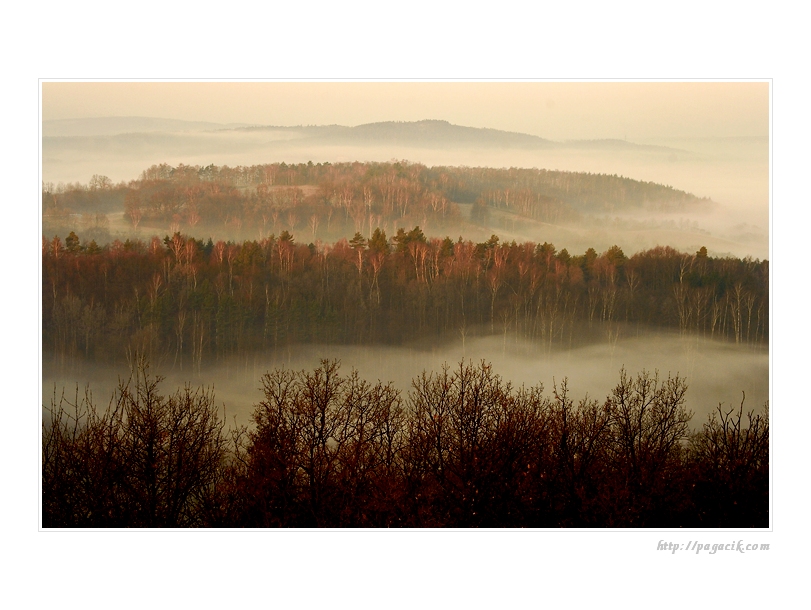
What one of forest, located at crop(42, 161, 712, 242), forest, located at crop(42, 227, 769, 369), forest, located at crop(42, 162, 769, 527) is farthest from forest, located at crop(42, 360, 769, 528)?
forest, located at crop(42, 161, 712, 242)

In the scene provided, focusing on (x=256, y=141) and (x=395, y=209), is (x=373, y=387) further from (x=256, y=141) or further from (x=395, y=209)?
(x=256, y=141)

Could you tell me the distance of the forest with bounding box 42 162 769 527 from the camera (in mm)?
12766

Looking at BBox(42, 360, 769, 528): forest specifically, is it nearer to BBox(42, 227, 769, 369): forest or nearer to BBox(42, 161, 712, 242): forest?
BBox(42, 227, 769, 369): forest

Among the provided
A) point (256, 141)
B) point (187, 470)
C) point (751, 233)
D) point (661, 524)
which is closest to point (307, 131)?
point (256, 141)

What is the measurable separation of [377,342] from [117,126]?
16.9ft

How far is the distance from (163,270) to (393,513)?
525 centimetres

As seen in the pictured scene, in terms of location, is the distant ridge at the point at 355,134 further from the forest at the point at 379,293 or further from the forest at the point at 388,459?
the forest at the point at 388,459

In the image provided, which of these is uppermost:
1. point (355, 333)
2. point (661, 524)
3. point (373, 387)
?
point (355, 333)

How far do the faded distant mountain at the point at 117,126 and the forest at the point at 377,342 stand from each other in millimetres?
664

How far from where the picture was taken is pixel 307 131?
42.1 ft

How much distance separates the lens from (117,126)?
41.2ft

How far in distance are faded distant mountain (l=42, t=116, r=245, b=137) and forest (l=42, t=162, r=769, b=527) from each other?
2.18 ft

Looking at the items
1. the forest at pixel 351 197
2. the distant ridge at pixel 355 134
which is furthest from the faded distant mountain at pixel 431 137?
the forest at pixel 351 197

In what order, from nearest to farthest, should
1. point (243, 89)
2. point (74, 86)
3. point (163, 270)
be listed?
point (74, 86) < point (243, 89) < point (163, 270)
